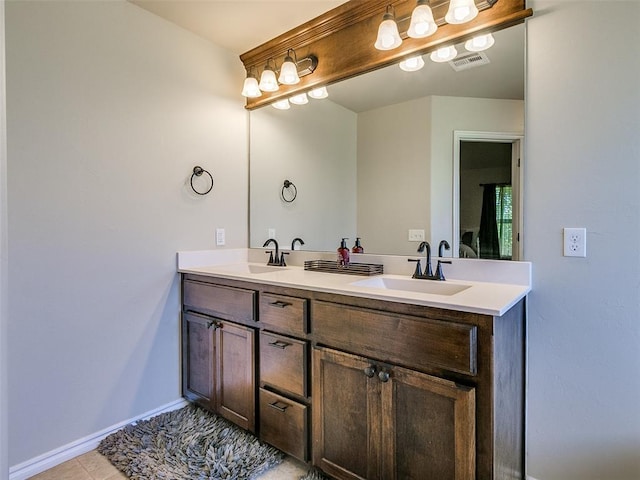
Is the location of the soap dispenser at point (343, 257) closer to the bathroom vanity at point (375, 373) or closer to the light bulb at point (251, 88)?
the bathroom vanity at point (375, 373)

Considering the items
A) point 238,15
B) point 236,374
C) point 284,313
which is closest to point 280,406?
point 236,374

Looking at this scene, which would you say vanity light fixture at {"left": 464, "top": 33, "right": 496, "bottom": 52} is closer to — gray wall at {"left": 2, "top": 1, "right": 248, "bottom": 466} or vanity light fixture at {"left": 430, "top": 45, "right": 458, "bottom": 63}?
vanity light fixture at {"left": 430, "top": 45, "right": 458, "bottom": 63}

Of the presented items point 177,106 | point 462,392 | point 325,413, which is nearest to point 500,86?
point 462,392

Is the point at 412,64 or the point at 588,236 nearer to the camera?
the point at 588,236

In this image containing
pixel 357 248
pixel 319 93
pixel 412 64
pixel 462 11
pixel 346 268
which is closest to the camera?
pixel 462 11

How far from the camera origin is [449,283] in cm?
161

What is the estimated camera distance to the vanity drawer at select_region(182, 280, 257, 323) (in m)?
1.80

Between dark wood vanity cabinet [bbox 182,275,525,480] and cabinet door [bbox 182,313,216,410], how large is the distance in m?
0.09

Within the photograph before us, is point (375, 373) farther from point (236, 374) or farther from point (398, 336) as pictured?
point (236, 374)

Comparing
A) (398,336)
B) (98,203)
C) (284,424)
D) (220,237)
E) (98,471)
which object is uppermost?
(98,203)

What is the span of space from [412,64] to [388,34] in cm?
20

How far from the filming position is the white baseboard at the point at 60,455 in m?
1.60

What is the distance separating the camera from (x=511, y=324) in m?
1.29

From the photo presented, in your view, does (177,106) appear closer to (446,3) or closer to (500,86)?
(446,3)
